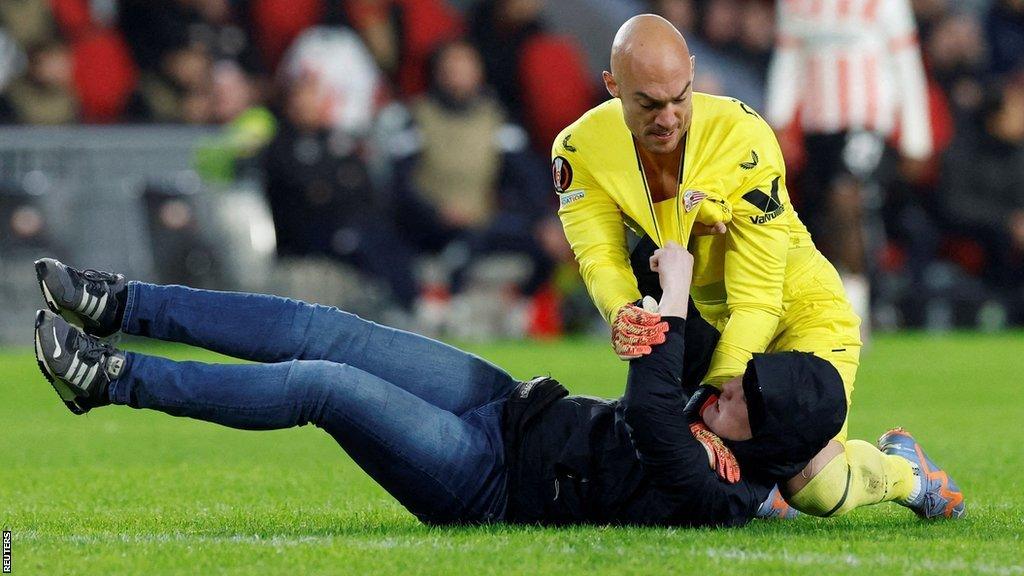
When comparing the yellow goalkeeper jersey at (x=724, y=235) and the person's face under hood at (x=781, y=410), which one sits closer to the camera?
the person's face under hood at (x=781, y=410)

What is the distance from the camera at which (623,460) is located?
466cm

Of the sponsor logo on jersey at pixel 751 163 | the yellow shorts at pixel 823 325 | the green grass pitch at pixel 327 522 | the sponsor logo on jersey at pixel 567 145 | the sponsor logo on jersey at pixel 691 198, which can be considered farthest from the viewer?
the sponsor logo on jersey at pixel 567 145

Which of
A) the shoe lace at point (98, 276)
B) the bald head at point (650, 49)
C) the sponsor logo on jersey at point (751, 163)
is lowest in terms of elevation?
the shoe lace at point (98, 276)

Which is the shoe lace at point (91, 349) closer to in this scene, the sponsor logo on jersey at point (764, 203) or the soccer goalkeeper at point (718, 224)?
the soccer goalkeeper at point (718, 224)

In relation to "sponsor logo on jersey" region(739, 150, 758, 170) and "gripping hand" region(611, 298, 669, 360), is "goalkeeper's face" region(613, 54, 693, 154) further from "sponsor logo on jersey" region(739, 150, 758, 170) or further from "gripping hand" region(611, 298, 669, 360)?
"gripping hand" region(611, 298, 669, 360)

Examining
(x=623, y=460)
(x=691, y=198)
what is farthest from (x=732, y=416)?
(x=691, y=198)

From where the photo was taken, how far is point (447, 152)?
1448 centimetres

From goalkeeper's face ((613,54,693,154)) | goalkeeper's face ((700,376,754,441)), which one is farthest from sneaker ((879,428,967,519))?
goalkeeper's face ((613,54,693,154))

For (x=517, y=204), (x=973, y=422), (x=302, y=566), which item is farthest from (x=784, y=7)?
(x=302, y=566)

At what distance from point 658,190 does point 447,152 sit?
30.5 feet

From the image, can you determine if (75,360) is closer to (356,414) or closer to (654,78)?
(356,414)

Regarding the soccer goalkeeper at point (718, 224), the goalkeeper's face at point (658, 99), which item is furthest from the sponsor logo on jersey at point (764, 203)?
the goalkeeper's face at point (658, 99)

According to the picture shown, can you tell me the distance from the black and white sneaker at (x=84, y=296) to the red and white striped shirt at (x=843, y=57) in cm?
938

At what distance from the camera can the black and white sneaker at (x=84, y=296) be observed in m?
4.79
